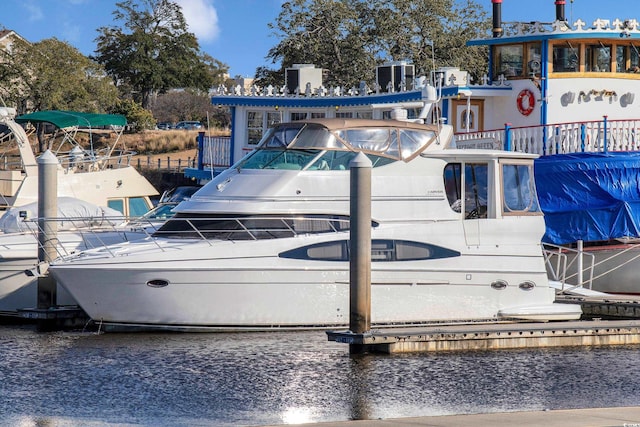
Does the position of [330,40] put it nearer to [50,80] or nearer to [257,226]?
[50,80]

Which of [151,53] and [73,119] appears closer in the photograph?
[73,119]

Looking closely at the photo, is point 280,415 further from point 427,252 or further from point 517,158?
point 517,158

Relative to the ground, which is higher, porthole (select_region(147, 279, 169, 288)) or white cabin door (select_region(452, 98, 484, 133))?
white cabin door (select_region(452, 98, 484, 133))

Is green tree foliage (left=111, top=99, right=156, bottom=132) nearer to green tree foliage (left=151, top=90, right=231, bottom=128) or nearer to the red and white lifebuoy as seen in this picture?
green tree foliage (left=151, top=90, right=231, bottom=128)

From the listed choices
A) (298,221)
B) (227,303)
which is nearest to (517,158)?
(298,221)

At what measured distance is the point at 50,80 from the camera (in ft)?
219

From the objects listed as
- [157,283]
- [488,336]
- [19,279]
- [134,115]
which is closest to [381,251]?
[488,336]

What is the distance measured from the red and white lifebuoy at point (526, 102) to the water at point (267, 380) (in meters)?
11.2

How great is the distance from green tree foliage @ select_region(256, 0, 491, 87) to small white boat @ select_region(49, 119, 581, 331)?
35470mm

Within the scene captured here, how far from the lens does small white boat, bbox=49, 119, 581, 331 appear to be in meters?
18.8

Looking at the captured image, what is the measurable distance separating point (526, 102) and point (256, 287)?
1259cm

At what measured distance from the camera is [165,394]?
1501 cm

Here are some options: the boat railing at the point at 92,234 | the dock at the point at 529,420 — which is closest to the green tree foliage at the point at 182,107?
the boat railing at the point at 92,234

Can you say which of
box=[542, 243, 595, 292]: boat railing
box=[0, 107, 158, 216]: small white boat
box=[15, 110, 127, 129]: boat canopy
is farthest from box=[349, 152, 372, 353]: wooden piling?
box=[15, 110, 127, 129]: boat canopy
